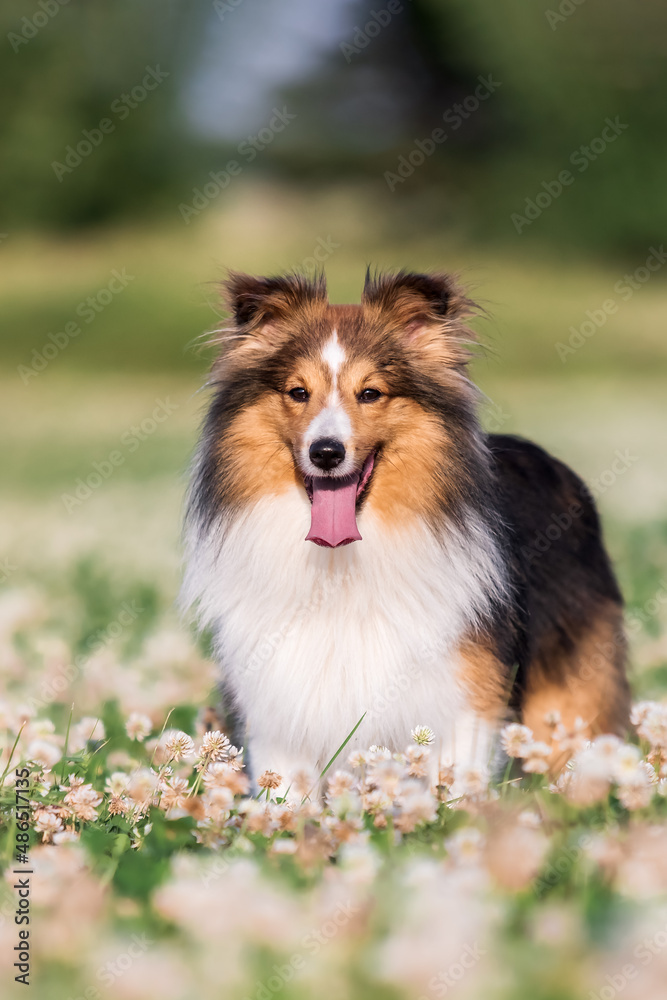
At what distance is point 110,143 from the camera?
100 ft

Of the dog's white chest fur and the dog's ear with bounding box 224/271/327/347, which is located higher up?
the dog's ear with bounding box 224/271/327/347

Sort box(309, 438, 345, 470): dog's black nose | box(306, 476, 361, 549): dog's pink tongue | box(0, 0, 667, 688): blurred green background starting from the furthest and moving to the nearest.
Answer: box(0, 0, 667, 688): blurred green background, box(306, 476, 361, 549): dog's pink tongue, box(309, 438, 345, 470): dog's black nose

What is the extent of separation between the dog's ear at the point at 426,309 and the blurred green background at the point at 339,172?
20.8 meters

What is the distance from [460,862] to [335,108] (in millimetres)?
32902

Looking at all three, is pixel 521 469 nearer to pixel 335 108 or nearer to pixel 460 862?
pixel 460 862

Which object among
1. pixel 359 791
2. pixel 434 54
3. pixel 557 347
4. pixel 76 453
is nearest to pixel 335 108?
pixel 434 54

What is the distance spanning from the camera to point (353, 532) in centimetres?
400

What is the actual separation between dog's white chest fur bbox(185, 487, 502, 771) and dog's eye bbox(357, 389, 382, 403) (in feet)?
1.38

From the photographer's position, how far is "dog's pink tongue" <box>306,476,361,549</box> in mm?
3969

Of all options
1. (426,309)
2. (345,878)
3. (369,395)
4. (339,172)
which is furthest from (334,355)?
(339,172)

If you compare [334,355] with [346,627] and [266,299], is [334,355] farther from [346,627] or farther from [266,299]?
[346,627]

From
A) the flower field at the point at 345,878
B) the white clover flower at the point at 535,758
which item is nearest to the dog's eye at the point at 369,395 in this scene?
the flower field at the point at 345,878

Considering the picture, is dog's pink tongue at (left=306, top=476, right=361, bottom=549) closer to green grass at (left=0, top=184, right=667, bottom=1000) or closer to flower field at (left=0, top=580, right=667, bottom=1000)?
flower field at (left=0, top=580, right=667, bottom=1000)

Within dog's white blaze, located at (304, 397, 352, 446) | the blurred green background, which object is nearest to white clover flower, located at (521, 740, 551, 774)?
dog's white blaze, located at (304, 397, 352, 446)
